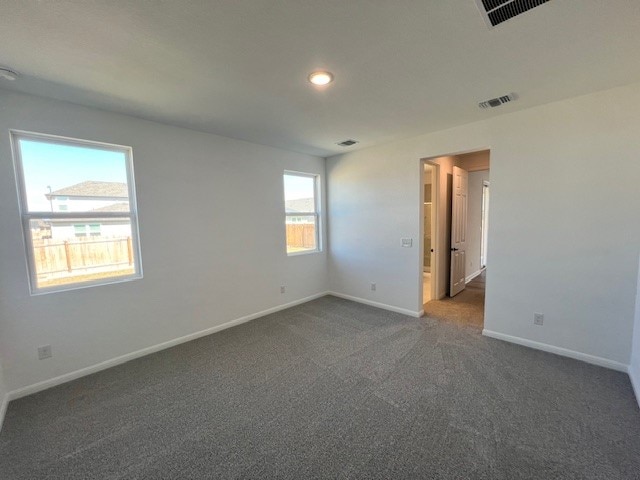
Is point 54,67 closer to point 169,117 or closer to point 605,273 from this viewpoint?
point 169,117

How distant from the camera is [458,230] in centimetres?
482

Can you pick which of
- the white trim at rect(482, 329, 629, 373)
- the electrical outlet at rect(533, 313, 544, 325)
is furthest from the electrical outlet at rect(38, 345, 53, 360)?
the electrical outlet at rect(533, 313, 544, 325)

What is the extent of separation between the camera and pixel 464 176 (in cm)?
499

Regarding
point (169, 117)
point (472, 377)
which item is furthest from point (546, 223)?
point (169, 117)

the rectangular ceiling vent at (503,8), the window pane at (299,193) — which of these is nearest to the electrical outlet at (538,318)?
the rectangular ceiling vent at (503,8)

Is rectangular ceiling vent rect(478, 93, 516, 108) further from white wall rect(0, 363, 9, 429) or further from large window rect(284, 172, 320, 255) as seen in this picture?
white wall rect(0, 363, 9, 429)

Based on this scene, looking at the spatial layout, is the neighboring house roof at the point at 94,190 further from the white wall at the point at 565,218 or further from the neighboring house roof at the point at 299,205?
the white wall at the point at 565,218

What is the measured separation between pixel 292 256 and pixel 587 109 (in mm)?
3825

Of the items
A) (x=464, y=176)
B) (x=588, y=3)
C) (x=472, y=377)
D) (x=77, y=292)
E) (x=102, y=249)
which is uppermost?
(x=588, y=3)

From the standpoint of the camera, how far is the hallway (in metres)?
3.67

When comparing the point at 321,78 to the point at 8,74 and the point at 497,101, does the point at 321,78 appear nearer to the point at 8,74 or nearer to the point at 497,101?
the point at 497,101

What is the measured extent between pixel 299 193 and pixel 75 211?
2.91 m

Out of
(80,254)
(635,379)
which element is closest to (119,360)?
(80,254)

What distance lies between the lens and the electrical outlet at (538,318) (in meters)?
2.82
